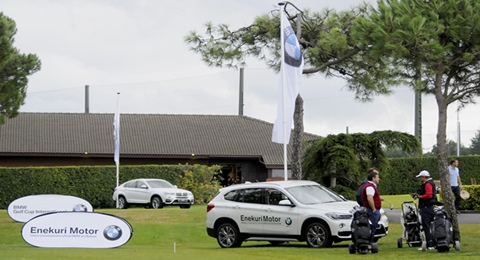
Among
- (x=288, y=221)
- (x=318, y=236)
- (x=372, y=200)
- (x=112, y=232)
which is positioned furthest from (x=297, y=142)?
(x=112, y=232)

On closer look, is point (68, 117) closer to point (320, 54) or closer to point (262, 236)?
point (320, 54)

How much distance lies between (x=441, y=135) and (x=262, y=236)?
496 cm

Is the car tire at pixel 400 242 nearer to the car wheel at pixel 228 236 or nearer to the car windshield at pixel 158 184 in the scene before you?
the car wheel at pixel 228 236

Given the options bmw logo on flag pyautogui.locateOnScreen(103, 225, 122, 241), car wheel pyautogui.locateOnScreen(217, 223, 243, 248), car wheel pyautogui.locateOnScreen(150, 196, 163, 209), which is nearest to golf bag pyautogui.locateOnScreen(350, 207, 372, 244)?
car wheel pyautogui.locateOnScreen(217, 223, 243, 248)

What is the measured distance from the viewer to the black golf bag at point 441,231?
1930 cm

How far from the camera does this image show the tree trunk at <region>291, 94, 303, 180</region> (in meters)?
32.9

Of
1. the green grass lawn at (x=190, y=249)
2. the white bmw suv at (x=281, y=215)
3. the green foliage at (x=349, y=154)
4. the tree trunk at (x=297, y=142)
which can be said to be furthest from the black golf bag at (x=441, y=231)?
the tree trunk at (x=297, y=142)

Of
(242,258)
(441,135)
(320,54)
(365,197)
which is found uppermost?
(320,54)

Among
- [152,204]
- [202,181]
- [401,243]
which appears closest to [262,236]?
[401,243]

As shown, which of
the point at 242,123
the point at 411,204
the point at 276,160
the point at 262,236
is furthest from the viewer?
the point at 242,123

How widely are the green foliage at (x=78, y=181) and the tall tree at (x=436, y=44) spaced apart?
24.9 meters

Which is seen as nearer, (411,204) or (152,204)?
(411,204)

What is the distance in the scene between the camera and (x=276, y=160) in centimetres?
5409

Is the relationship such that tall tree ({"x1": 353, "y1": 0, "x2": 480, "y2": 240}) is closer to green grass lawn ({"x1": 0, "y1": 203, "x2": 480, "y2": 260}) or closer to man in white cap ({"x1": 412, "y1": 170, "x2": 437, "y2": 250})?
man in white cap ({"x1": 412, "y1": 170, "x2": 437, "y2": 250})
